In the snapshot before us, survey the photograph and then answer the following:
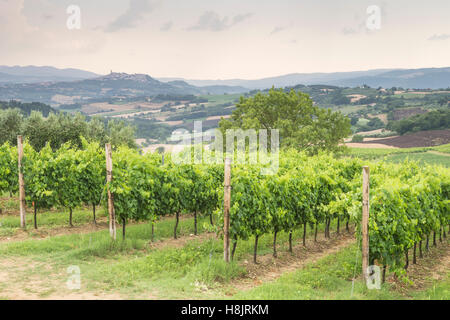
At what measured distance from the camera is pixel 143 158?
1345 cm

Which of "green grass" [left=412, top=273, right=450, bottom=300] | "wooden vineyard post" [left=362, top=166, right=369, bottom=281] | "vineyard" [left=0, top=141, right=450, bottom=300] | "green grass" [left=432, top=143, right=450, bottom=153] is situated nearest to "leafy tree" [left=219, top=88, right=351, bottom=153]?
"vineyard" [left=0, top=141, right=450, bottom=300]

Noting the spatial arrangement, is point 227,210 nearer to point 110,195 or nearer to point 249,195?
point 249,195

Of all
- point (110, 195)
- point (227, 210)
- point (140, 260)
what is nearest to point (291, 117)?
point (110, 195)

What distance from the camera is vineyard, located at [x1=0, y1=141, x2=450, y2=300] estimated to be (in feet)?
32.8

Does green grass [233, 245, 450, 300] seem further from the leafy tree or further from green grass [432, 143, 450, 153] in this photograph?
green grass [432, 143, 450, 153]

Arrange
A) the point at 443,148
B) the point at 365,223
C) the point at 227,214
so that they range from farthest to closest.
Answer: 1. the point at 443,148
2. the point at 227,214
3. the point at 365,223

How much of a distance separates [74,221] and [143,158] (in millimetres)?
4466

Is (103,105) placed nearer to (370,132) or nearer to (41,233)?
(370,132)

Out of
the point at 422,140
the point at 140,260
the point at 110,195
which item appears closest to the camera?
the point at 140,260

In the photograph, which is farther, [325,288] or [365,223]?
[325,288]

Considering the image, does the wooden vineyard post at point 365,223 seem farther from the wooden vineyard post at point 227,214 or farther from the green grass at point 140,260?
the wooden vineyard post at point 227,214

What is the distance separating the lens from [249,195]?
11.2 metres

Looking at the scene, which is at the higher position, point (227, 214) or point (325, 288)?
point (227, 214)

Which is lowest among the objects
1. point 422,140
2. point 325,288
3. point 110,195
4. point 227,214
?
point 325,288
